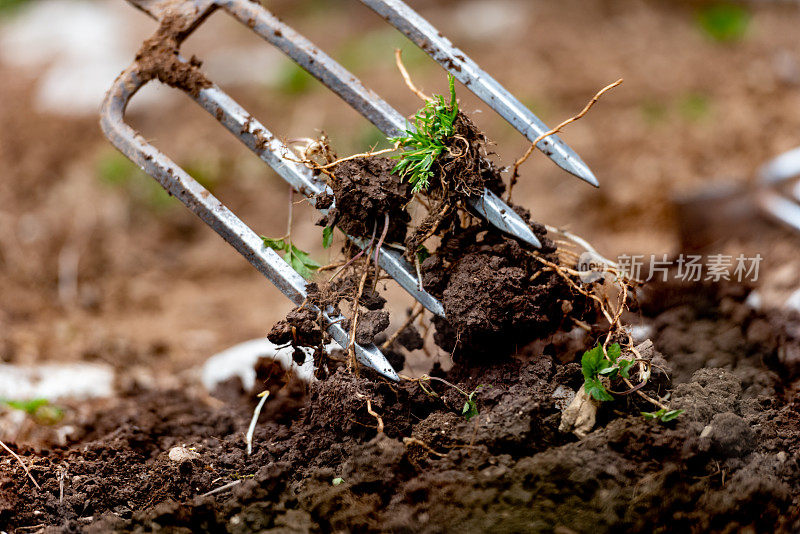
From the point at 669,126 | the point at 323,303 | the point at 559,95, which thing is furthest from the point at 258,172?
the point at 323,303

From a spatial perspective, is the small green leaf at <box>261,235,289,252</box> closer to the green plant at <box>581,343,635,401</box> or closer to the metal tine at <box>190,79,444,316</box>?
the metal tine at <box>190,79,444,316</box>

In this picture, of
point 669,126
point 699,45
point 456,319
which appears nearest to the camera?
point 456,319

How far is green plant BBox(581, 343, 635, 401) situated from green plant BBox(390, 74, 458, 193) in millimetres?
523

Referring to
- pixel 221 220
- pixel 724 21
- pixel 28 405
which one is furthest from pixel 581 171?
pixel 724 21

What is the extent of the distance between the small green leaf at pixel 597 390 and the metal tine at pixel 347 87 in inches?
13.1

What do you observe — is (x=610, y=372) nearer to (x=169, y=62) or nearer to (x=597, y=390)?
(x=597, y=390)

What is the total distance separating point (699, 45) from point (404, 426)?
4246 millimetres

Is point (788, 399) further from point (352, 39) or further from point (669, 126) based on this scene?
point (352, 39)

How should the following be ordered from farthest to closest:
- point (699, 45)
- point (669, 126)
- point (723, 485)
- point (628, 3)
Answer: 1. point (628, 3)
2. point (699, 45)
3. point (669, 126)
4. point (723, 485)

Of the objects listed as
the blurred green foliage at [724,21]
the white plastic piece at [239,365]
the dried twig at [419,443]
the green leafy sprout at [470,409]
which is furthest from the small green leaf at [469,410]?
the blurred green foliage at [724,21]

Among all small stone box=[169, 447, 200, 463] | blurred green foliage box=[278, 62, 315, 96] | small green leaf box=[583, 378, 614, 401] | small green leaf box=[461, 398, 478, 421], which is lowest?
small stone box=[169, 447, 200, 463]

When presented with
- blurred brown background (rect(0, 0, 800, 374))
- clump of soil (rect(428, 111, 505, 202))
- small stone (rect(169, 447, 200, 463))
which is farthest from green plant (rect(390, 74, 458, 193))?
blurred brown background (rect(0, 0, 800, 374))

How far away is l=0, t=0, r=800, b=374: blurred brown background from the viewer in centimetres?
351

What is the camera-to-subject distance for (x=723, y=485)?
1391 mm
